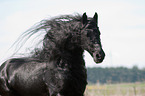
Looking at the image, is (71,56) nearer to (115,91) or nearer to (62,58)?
(62,58)

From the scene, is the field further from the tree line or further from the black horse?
the tree line

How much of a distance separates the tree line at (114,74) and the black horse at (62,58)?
A: 215 feet

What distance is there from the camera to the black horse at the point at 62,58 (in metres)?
4.29

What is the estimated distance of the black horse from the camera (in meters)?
4.29

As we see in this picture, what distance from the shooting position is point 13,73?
548 centimetres

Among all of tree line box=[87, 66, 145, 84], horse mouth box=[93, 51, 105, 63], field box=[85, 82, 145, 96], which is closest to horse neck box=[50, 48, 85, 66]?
horse mouth box=[93, 51, 105, 63]

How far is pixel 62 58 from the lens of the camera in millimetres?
4492

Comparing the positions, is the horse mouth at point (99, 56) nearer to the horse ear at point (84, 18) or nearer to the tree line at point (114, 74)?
the horse ear at point (84, 18)

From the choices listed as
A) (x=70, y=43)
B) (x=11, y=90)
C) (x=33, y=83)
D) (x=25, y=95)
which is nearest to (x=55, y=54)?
(x=70, y=43)

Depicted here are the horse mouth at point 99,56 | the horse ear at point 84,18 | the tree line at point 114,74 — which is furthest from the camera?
the tree line at point 114,74

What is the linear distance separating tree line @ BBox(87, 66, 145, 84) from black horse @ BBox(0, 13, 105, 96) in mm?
65505

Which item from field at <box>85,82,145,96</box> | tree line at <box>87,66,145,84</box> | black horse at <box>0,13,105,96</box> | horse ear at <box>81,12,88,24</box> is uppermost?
horse ear at <box>81,12,88,24</box>

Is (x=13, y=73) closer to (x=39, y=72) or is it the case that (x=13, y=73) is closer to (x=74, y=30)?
(x=39, y=72)

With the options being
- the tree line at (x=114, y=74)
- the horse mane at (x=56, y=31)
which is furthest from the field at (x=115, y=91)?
the tree line at (x=114, y=74)
